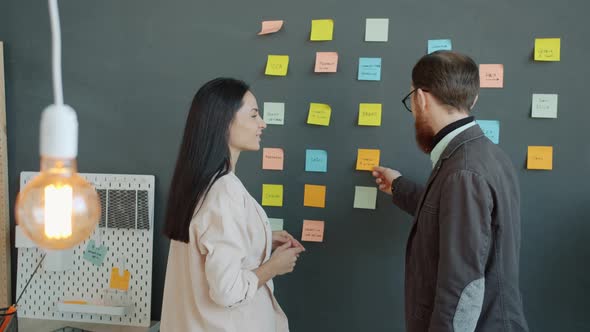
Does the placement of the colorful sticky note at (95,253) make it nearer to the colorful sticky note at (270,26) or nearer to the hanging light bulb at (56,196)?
the colorful sticky note at (270,26)

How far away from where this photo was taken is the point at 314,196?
196 cm

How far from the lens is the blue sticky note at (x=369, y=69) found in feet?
6.18

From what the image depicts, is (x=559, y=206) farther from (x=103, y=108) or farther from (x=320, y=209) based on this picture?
(x=103, y=108)

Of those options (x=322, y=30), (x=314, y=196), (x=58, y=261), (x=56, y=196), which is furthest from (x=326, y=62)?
(x=56, y=196)

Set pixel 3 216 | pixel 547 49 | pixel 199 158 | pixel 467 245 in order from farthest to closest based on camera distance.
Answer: pixel 3 216 < pixel 547 49 < pixel 199 158 < pixel 467 245

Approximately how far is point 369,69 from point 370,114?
171 mm

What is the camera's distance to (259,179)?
202 cm

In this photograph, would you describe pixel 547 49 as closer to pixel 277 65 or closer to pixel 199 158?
pixel 277 65

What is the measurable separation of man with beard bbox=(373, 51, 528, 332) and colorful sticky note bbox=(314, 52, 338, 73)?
523 millimetres

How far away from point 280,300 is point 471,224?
1008 millimetres

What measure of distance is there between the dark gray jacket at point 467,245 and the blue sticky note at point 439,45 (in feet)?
1.85

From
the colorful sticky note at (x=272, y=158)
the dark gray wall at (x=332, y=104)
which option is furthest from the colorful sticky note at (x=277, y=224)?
the colorful sticky note at (x=272, y=158)

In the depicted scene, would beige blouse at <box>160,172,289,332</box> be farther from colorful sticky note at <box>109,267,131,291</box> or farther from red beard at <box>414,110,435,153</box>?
colorful sticky note at <box>109,267,131,291</box>

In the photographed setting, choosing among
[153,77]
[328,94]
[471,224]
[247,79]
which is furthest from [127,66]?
[471,224]
